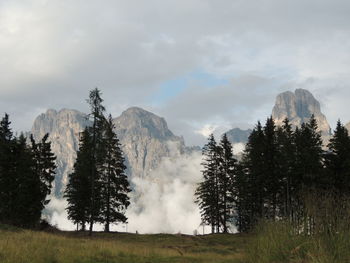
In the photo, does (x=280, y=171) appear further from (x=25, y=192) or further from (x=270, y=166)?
(x=25, y=192)

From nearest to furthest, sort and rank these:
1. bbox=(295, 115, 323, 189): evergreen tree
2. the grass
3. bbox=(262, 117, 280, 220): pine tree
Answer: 1. the grass
2. bbox=(295, 115, 323, 189): evergreen tree
3. bbox=(262, 117, 280, 220): pine tree

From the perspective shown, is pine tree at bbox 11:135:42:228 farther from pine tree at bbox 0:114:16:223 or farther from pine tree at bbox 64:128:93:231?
pine tree at bbox 64:128:93:231

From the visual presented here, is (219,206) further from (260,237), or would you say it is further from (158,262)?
(260,237)

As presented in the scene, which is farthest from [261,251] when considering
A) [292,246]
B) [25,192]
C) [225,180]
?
[225,180]

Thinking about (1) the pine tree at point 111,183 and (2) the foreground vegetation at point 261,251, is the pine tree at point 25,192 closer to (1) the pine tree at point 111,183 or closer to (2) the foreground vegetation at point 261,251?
(1) the pine tree at point 111,183

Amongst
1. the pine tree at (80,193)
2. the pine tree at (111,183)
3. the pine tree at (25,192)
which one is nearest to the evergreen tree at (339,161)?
the pine tree at (111,183)

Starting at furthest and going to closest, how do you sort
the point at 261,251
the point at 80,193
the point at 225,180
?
the point at 225,180
the point at 80,193
the point at 261,251

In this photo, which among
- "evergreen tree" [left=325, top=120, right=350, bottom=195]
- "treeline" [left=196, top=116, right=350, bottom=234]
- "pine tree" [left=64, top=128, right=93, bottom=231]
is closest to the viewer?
"treeline" [left=196, top=116, right=350, bottom=234]

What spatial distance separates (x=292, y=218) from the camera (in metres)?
11.1

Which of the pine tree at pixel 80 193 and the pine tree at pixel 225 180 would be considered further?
the pine tree at pixel 225 180

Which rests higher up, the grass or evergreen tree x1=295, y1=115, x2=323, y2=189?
evergreen tree x1=295, y1=115, x2=323, y2=189

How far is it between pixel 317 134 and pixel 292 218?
48481mm

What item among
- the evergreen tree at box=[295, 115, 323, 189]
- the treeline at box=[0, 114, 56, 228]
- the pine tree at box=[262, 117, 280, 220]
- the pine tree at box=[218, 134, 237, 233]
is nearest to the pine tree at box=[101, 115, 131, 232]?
the treeline at box=[0, 114, 56, 228]

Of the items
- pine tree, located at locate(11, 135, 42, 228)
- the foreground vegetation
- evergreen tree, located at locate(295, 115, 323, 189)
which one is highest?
evergreen tree, located at locate(295, 115, 323, 189)
